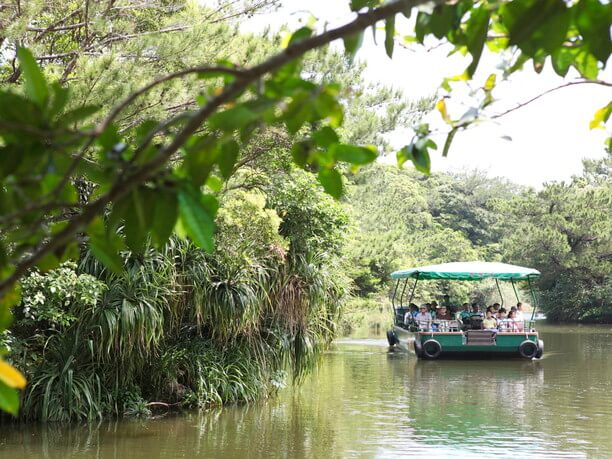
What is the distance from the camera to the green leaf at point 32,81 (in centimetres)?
103

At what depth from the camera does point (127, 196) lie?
3.49 ft

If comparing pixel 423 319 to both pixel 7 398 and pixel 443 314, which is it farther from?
pixel 7 398

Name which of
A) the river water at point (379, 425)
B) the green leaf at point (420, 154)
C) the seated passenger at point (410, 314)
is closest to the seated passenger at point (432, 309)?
the seated passenger at point (410, 314)

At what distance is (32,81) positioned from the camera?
104cm

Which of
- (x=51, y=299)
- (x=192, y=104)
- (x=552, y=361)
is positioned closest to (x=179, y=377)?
(x=51, y=299)

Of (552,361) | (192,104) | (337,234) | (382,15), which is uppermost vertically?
(192,104)

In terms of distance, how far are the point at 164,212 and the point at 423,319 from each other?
54.7 feet

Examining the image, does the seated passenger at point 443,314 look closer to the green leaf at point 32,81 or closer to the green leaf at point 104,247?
the green leaf at point 104,247

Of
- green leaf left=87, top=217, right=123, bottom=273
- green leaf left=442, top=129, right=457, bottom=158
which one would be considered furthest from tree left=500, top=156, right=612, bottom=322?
green leaf left=87, top=217, right=123, bottom=273

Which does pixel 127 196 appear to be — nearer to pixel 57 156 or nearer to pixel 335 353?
pixel 57 156

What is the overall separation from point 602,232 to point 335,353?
1772 centimetres

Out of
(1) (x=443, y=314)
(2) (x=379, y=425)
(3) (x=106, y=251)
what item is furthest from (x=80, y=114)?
(1) (x=443, y=314)

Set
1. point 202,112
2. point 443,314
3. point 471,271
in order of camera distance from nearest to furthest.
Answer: point 202,112 → point 471,271 → point 443,314

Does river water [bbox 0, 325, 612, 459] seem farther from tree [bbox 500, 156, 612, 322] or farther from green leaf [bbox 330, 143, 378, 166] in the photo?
tree [bbox 500, 156, 612, 322]
